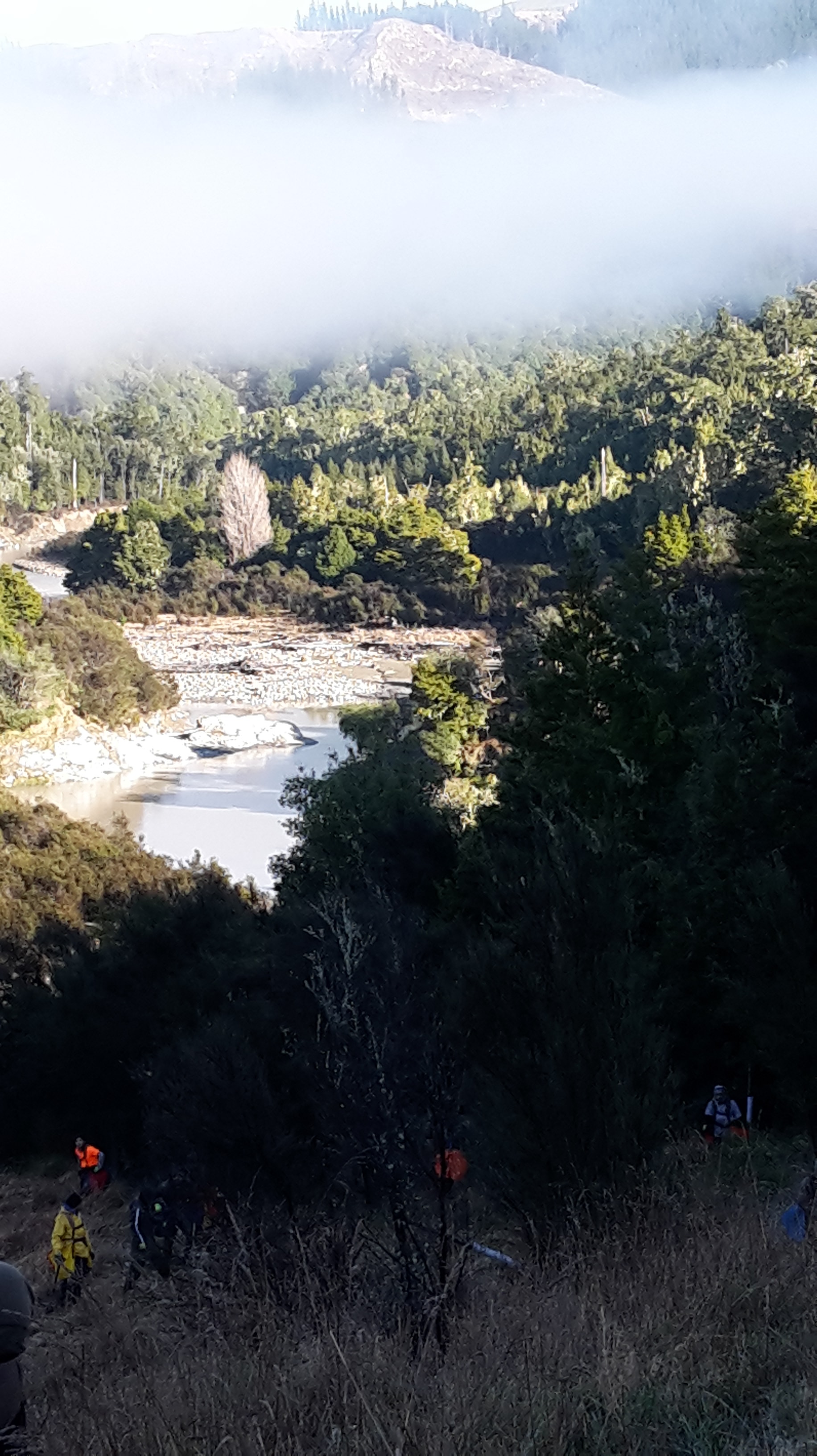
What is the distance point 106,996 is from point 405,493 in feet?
205

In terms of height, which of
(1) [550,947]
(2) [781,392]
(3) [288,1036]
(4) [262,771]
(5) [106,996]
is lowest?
(4) [262,771]

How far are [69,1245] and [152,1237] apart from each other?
0.40 m

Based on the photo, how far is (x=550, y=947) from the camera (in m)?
5.38

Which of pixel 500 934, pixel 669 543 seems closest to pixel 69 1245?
pixel 500 934

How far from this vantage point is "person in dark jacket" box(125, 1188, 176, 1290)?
6.30 m

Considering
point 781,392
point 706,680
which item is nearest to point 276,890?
point 706,680

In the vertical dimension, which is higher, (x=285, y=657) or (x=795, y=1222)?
(x=795, y=1222)

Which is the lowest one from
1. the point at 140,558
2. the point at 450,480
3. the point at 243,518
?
the point at 140,558

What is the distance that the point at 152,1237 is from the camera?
6.45 meters

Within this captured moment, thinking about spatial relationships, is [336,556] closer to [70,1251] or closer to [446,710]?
[446,710]

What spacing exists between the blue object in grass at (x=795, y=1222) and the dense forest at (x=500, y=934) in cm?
54

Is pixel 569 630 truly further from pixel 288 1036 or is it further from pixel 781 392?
pixel 781 392

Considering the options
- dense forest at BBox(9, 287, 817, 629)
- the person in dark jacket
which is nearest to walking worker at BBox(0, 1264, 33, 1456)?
the person in dark jacket

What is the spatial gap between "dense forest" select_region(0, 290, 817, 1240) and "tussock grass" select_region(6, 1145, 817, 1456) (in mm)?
368
